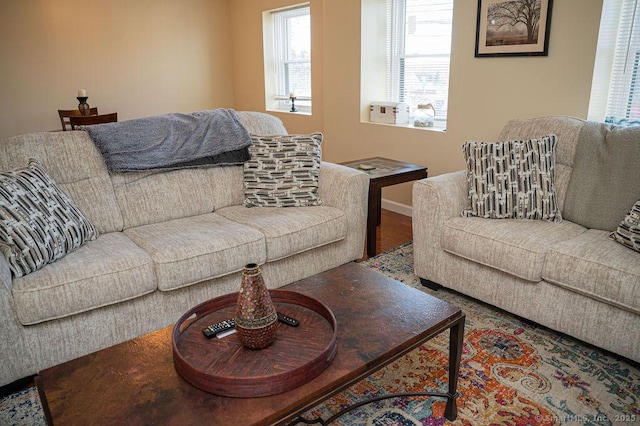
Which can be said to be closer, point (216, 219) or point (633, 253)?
point (633, 253)

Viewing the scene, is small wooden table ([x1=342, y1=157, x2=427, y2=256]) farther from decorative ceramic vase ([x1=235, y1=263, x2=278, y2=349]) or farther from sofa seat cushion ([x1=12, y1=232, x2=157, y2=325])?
decorative ceramic vase ([x1=235, y1=263, x2=278, y2=349])

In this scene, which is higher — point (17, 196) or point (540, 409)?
point (17, 196)

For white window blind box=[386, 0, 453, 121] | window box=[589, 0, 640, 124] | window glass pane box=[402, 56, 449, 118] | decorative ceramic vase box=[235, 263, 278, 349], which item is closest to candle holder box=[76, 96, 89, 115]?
white window blind box=[386, 0, 453, 121]

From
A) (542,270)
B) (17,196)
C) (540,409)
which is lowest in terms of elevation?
(540,409)

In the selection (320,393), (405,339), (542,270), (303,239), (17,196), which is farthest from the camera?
(303,239)

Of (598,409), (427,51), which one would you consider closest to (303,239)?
(598,409)

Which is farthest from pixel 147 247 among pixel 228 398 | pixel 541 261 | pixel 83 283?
pixel 541 261

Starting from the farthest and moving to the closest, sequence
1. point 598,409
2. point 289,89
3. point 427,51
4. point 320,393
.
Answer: point 289,89
point 427,51
point 598,409
point 320,393

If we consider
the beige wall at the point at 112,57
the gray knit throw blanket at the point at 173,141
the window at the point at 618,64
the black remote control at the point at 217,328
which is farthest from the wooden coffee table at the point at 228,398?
the beige wall at the point at 112,57

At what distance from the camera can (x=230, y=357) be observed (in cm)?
128

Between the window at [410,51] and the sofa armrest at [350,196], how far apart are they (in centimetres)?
143

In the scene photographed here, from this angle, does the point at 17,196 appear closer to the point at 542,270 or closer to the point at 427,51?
the point at 542,270

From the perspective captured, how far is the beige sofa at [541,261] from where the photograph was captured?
6.16 ft

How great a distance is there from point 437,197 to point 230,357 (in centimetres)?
151
